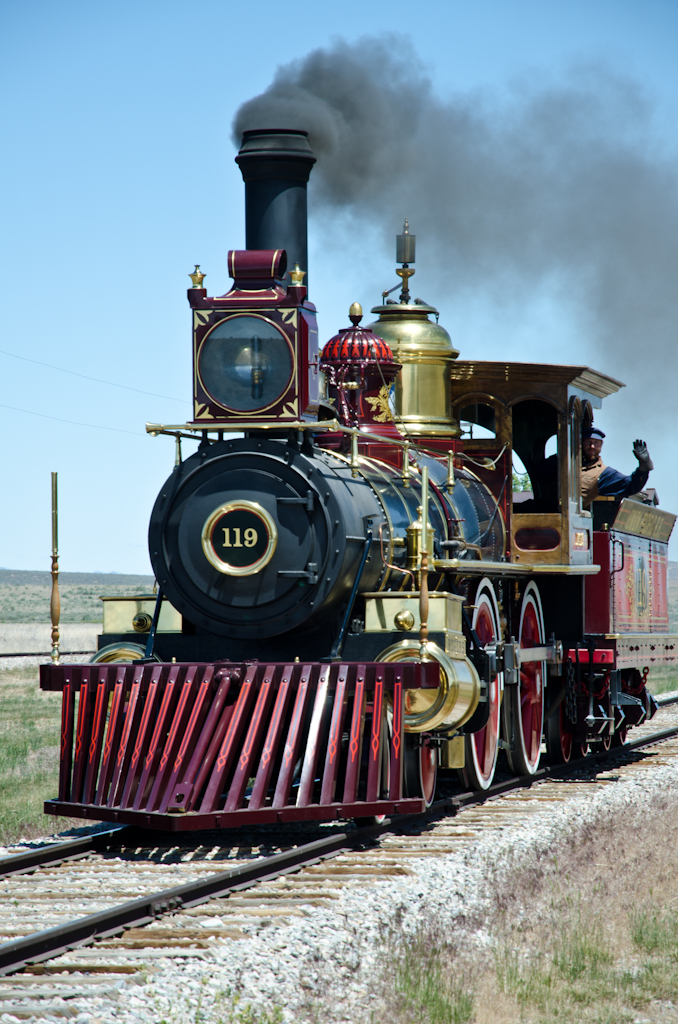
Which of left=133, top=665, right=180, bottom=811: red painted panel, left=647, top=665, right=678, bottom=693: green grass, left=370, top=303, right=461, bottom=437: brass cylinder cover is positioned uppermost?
left=370, top=303, right=461, bottom=437: brass cylinder cover

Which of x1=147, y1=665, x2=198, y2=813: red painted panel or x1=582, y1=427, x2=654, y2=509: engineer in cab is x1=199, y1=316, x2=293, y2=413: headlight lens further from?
x1=582, y1=427, x2=654, y2=509: engineer in cab

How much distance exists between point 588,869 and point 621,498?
19.8ft

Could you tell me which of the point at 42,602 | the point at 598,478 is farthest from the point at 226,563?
the point at 42,602

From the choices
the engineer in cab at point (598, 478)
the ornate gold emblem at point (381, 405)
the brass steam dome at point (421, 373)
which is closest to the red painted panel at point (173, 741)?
the ornate gold emblem at point (381, 405)

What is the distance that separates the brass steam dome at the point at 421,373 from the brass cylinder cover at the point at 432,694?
10.7 ft

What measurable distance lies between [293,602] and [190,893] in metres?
2.59

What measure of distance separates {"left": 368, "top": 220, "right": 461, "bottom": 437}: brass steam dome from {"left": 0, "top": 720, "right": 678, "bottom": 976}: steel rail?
336 cm

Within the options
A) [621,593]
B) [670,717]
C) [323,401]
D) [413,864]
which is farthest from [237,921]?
[670,717]

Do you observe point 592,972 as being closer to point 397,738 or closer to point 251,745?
point 397,738

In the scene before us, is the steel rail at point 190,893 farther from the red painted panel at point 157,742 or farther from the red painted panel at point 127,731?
the red painted panel at point 157,742

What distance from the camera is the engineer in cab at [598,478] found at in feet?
42.8

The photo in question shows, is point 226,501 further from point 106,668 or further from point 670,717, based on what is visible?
point 670,717

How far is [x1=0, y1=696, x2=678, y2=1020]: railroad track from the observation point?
17.1 feet

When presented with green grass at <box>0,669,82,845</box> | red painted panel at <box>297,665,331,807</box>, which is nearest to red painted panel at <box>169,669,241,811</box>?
red painted panel at <box>297,665,331,807</box>
